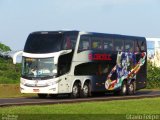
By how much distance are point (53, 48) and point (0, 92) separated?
13.8 metres

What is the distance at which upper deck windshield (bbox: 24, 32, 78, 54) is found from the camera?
104 feet

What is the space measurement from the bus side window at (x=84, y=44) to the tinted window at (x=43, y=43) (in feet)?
6.07

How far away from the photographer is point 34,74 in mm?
32094

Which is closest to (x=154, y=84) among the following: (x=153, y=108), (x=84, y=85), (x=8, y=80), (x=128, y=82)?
(x=8, y=80)

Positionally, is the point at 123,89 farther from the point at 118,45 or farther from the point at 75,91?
the point at 75,91

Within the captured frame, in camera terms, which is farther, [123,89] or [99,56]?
[123,89]

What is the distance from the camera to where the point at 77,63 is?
3334cm

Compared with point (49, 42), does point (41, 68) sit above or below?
below

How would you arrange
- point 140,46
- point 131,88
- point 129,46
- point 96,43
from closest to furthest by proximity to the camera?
point 96,43
point 129,46
point 131,88
point 140,46

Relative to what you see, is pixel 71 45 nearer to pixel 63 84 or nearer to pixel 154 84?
pixel 63 84

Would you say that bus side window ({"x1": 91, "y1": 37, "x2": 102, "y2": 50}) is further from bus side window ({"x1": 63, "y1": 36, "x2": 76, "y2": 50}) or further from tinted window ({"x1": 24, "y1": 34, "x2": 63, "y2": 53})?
tinted window ({"x1": 24, "y1": 34, "x2": 63, "y2": 53})

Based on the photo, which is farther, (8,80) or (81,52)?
(8,80)

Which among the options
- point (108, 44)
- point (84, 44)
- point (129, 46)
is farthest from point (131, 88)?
point (84, 44)

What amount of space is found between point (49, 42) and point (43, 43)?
0.35 meters
